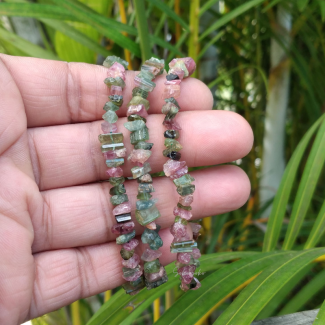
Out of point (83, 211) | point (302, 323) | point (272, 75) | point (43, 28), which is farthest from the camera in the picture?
point (272, 75)

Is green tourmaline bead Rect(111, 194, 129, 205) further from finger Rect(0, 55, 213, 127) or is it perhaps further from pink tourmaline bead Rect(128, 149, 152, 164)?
finger Rect(0, 55, 213, 127)

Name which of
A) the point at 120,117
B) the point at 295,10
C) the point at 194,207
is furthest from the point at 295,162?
the point at 295,10

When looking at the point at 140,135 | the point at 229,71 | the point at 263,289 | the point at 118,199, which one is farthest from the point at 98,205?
the point at 229,71

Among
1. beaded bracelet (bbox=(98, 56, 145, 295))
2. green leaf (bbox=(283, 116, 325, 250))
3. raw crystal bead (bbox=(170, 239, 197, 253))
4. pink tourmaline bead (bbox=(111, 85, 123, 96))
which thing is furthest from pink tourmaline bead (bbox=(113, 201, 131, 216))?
green leaf (bbox=(283, 116, 325, 250))

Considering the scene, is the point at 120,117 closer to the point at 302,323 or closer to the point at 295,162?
the point at 295,162

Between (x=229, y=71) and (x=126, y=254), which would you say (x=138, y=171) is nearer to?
(x=126, y=254)

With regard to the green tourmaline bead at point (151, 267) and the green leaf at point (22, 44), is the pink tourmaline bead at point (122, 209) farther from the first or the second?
the green leaf at point (22, 44)
